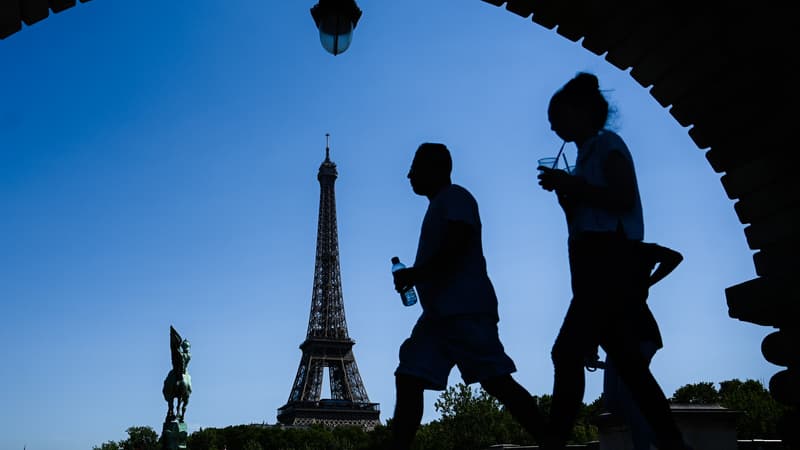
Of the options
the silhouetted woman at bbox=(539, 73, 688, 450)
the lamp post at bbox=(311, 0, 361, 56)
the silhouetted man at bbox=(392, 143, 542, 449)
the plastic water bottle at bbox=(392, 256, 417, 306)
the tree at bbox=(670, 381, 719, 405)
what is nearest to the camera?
the silhouetted woman at bbox=(539, 73, 688, 450)

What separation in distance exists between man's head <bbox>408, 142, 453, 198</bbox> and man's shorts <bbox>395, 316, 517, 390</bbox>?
0.90 meters

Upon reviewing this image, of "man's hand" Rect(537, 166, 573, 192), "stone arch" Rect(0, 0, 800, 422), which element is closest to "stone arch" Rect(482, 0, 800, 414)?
Answer: "stone arch" Rect(0, 0, 800, 422)

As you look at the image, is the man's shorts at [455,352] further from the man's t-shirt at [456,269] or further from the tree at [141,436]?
the tree at [141,436]

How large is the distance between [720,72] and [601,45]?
1.10m

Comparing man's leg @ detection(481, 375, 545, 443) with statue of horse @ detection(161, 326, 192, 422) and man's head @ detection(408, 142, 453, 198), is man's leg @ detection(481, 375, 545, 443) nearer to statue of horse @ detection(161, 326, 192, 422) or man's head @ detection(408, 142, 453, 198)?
man's head @ detection(408, 142, 453, 198)

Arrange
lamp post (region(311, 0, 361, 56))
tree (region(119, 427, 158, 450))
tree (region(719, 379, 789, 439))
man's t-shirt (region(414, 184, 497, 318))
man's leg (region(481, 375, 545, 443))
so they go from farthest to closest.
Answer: tree (region(119, 427, 158, 450)) → tree (region(719, 379, 789, 439)) → lamp post (region(311, 0, 361, 56)) → man's t-shirt (region(414, 184, 497, 318)) → man's leg (region(481, 375, 545, 443))

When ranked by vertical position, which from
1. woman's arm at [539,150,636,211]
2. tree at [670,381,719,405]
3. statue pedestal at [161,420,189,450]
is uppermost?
tree at [670,381,719,405]

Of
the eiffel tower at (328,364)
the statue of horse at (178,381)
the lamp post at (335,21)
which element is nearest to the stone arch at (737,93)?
the lamp post at (335,21)

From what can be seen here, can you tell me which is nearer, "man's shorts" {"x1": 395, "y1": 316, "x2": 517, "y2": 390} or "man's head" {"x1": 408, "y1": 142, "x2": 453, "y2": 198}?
"man's shorts" {"x1": 395, "y1": 316, "x2": 517, "y2": 390}

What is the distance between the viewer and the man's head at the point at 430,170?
14.6 feet

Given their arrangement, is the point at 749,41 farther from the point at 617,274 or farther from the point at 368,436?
the point at 368,436

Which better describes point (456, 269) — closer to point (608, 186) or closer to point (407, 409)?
point (407, 409)

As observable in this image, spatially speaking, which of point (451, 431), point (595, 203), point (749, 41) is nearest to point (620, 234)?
point (595, 203)

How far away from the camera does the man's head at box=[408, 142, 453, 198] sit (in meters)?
4.44
